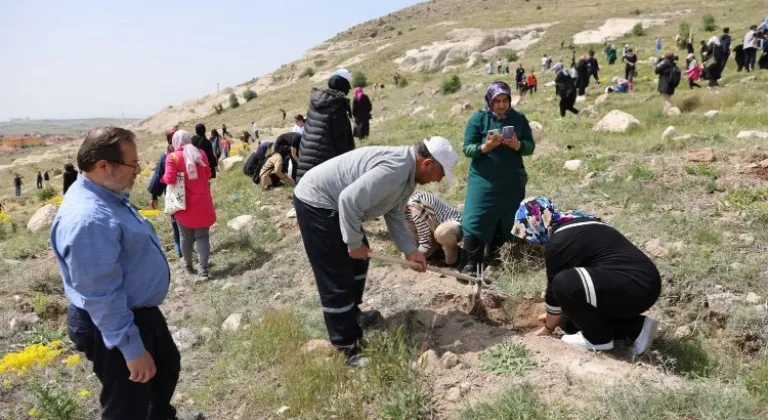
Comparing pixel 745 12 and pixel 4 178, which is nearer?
pixel 745 12

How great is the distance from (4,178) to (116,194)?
41.0m

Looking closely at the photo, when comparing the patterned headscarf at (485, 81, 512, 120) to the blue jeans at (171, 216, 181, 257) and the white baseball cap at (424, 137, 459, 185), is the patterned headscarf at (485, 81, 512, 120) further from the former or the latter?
→ the blue jeans at (171, 216, 181, 257)

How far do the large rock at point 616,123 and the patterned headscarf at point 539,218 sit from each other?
20.2 ft

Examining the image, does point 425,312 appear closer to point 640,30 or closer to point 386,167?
point 386,167

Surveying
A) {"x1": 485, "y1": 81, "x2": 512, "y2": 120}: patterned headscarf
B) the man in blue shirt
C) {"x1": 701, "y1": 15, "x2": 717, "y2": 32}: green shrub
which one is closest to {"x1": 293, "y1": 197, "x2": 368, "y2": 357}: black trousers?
the man in blue shirt

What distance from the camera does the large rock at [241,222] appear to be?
6625 mm

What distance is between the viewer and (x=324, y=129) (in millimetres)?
4625

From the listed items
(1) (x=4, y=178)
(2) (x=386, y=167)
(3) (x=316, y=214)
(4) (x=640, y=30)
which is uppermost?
(4) (x=640, y=30)

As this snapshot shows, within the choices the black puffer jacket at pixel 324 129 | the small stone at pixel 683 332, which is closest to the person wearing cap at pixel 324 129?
the black puffer jacket at pixel 324 129

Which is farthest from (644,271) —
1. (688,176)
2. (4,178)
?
(4,178)

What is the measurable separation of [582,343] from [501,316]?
2.59ft

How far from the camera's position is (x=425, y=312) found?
3.67m

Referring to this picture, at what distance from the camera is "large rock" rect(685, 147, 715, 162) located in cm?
605

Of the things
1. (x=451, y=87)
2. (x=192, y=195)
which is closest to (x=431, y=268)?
(x=192, y=195)
